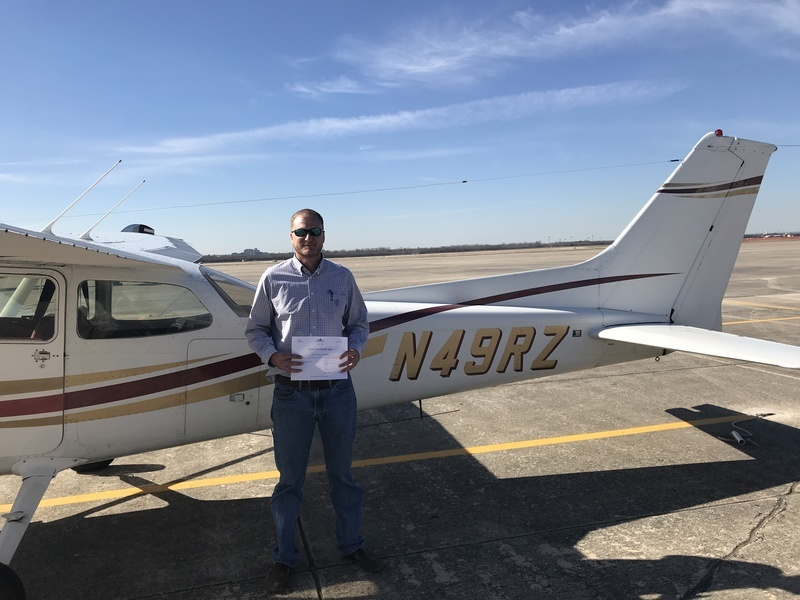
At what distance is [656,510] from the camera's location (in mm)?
3900

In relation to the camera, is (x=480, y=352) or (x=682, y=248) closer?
(x=480, y=352)

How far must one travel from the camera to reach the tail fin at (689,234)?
511 centimetres

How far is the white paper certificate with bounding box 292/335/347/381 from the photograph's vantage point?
291 centimetres

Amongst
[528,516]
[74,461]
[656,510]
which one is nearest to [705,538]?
[656,510]

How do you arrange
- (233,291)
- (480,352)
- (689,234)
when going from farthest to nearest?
(689,234) → (480,352) → (233,291)

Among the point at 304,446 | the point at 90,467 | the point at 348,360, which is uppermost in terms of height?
the point at 348,360

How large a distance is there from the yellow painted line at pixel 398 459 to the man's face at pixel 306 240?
2.51 metres

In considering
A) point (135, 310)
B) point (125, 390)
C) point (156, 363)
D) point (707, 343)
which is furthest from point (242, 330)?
point (707, 343)

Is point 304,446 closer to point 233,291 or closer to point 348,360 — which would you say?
point 348,360

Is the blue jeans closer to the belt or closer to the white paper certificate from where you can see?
the belt

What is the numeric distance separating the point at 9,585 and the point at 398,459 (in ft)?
9.96

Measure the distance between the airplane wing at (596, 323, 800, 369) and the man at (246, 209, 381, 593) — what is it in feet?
8.43

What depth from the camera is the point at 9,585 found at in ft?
8.71

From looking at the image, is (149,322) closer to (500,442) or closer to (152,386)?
(152,386)
